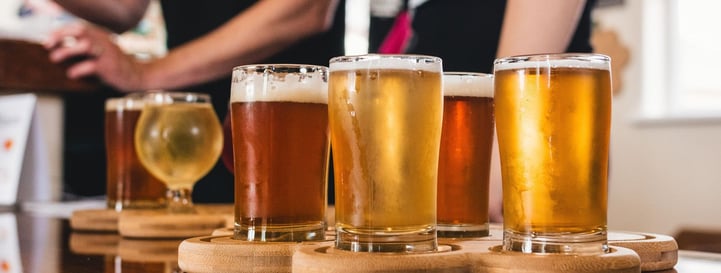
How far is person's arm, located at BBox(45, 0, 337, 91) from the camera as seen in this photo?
2.13m

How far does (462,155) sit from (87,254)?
20.0 inches

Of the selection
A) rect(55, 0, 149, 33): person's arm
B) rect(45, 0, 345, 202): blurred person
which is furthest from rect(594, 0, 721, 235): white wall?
rect(55, 0, 149, 33): person's arm

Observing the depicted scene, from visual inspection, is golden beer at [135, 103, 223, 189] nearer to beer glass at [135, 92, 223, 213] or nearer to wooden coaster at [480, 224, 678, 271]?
beer glass at [135, 92, 223, 213]

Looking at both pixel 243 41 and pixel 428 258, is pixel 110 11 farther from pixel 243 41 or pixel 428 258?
pixel 428 258

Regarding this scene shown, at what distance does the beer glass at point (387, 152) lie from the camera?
783 millimetres

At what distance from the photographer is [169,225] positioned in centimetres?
129

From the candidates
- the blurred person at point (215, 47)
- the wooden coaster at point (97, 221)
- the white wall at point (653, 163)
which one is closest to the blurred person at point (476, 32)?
the blurred person at point (215, 47)

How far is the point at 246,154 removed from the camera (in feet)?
3.04

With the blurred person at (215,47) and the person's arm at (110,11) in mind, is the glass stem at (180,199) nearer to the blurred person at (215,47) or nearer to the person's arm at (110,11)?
the blurred person at (215,47)

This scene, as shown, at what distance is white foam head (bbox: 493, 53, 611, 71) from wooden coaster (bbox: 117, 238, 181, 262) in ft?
1.61

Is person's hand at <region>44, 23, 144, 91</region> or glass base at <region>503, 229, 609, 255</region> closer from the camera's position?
glass base at <region>503, 229, 609, 255</region>

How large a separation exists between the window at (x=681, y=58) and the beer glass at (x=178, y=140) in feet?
12.9

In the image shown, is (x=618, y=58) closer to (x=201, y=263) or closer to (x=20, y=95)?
(x=20, y=95)

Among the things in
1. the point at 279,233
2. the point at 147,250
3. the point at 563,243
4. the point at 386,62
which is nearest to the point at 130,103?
the point at 147,250
